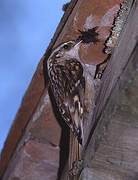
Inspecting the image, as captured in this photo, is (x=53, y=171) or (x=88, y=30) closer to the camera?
(x=88, y=30)

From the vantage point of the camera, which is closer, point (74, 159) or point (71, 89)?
point (74, 159)

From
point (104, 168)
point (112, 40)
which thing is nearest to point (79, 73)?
point (112, 40)

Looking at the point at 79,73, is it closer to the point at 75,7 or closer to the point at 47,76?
the point at 47,76

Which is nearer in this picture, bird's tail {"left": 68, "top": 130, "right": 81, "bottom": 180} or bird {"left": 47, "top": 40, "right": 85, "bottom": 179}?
bird's tail {"left": 68, "top": 130, "right": 81, "bottom": 180}

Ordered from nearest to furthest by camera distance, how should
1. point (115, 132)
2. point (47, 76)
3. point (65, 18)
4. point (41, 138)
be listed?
1. point (115, 132)
2. point (65, 18)
3. point (47, 76)
4. point (41, 138)

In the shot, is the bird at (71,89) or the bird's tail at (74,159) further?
the bird at (71,89)
